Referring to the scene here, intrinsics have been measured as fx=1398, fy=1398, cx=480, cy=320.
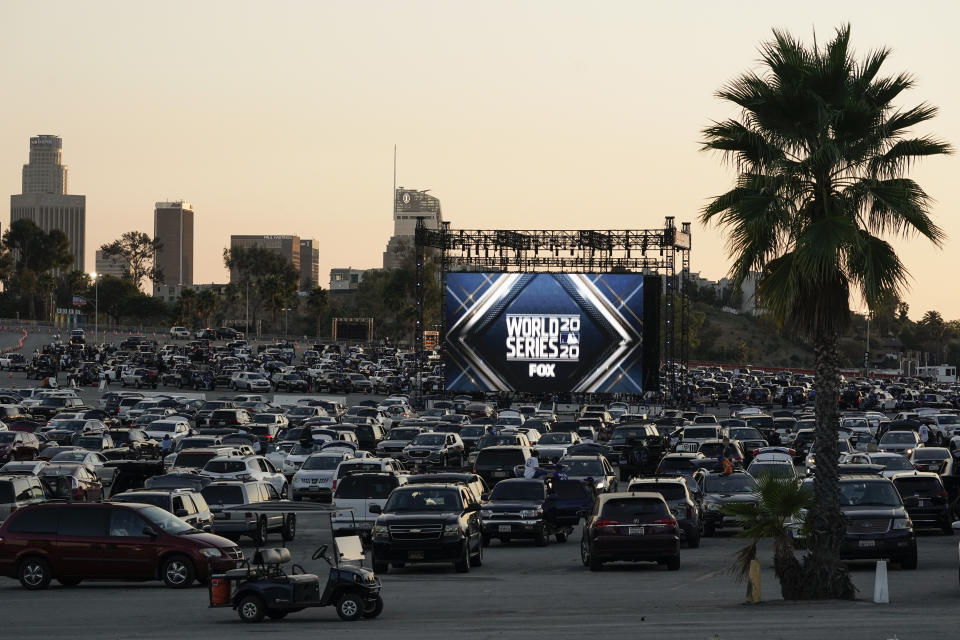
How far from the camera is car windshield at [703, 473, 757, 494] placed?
99.3ft

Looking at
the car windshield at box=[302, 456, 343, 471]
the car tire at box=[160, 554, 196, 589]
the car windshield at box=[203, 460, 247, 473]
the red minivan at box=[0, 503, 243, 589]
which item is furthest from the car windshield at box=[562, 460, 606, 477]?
the car tire at box=[160, 554, 196, 589]

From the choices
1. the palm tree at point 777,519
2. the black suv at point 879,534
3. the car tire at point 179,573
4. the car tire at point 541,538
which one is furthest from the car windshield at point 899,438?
the car tire at point 179,573

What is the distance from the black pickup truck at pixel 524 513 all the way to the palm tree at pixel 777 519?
10.2 meters

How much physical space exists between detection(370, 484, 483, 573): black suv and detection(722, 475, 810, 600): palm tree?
6233mm

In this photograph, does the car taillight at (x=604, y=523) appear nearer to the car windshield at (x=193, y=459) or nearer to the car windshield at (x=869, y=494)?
the car windshield at (x=869, y=494)

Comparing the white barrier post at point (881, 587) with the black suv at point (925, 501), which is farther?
the black suv at point (925, 501)

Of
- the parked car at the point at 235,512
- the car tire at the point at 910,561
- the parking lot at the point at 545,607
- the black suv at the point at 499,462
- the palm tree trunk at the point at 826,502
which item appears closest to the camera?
the parking lot at the point at 545,607

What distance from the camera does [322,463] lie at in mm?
37531

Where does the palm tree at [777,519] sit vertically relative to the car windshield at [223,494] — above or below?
above

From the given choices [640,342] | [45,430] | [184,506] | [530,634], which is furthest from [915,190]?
[640,342]

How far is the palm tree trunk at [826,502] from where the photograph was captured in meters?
19.0

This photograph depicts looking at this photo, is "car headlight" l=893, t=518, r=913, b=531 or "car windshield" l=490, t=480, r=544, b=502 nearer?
"car headlight" l=893, t=518, r=913, b=531

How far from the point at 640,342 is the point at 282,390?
3176cm

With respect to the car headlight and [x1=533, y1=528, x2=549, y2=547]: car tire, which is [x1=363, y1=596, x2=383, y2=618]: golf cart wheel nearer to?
the car headlight
